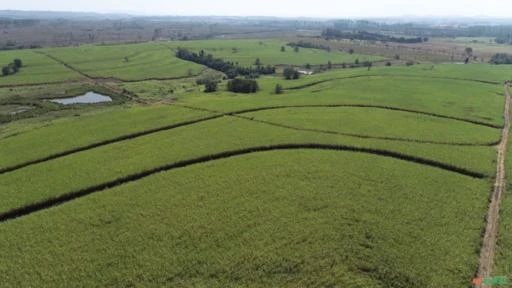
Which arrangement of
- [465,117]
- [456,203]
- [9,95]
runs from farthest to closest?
[9,95] < [465,117] < [456,203]

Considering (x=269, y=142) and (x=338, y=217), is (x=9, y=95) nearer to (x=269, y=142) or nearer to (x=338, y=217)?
(x=269, y=142)

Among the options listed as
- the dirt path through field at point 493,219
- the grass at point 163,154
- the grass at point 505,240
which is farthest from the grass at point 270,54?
the grass at point 505,240

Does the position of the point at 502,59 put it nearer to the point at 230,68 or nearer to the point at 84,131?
the point at 230,68

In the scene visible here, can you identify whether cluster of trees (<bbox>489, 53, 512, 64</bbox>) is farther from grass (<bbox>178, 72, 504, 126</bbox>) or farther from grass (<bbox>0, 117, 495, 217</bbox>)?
grass (<bbox>0, 117, 495, 217</bbox>)

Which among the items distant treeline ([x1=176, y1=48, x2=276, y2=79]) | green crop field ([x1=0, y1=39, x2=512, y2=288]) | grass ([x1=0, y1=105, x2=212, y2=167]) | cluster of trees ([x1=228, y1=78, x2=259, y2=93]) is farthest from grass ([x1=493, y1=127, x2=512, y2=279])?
distant treeline ([x1=176, y1=48, x2=276, y2=79])

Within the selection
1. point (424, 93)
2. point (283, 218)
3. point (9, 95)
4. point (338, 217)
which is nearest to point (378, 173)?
point (338, 217)
